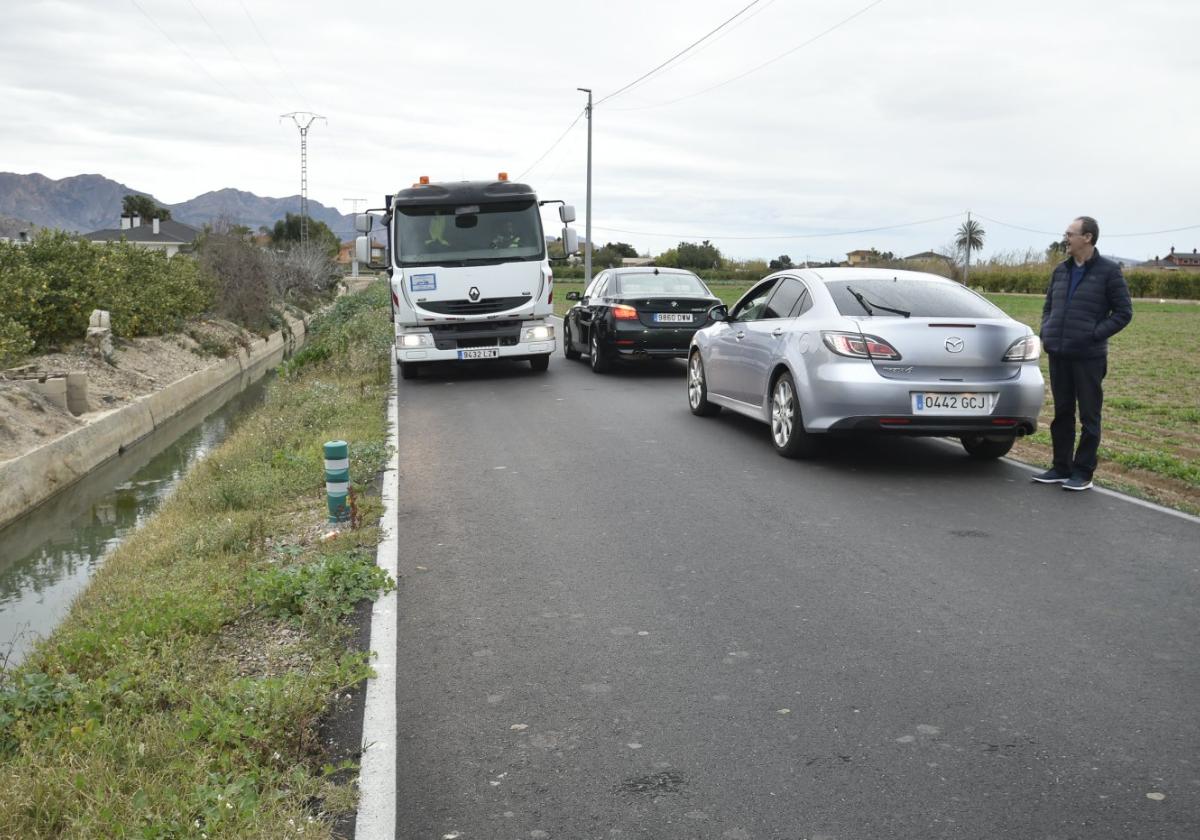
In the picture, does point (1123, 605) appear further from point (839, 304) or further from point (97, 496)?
point (97, 496)

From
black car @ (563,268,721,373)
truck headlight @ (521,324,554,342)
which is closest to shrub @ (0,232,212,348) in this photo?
truck headlight @ (521,324,554,342)

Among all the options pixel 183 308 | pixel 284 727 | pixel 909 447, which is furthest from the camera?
pixel 183 308

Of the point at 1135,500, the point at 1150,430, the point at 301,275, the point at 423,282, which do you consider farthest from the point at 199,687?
the point at 301,275

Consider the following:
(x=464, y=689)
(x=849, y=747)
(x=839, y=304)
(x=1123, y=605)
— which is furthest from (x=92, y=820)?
(x=839, y=304)

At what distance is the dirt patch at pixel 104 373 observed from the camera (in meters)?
14.3

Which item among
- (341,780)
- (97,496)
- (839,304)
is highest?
(839,304)

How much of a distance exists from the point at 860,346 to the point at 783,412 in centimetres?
117

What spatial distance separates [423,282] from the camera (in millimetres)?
15844

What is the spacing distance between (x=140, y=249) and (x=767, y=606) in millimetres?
28045

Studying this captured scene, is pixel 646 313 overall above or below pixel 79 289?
below

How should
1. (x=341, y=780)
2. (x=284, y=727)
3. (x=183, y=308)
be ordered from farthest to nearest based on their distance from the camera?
(x=183, y=308) → (x=284, y=727) → (x=341, y=780)

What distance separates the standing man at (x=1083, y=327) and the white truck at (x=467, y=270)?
8.93 m

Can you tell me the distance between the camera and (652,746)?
3.85 metres

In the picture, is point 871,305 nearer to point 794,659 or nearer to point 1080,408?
point 1080,408
